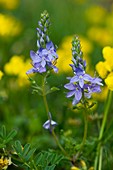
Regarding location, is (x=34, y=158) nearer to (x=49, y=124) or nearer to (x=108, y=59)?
(x=49, y=124)

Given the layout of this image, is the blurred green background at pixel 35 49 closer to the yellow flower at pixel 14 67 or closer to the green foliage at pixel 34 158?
the yellow flower at pixel 14 67

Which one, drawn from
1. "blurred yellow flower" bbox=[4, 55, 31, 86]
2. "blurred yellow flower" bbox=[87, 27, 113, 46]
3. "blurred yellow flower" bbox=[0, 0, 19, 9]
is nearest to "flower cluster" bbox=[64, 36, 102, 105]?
"blurred yellow flower" bbox=[4, 55, 31, 86]

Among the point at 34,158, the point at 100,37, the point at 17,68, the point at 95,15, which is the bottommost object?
the point at 34,158

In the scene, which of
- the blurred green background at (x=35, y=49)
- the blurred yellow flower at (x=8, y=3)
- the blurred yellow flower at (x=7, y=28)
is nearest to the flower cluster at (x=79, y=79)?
the blurred green background at (x=35, y=49)

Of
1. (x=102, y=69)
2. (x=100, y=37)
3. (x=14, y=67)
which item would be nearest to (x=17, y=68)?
(x=14, y=67)

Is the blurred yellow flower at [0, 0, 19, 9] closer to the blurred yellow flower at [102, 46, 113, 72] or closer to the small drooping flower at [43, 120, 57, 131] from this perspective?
the blurred yellow flower at [102, 46, 113, 72]
